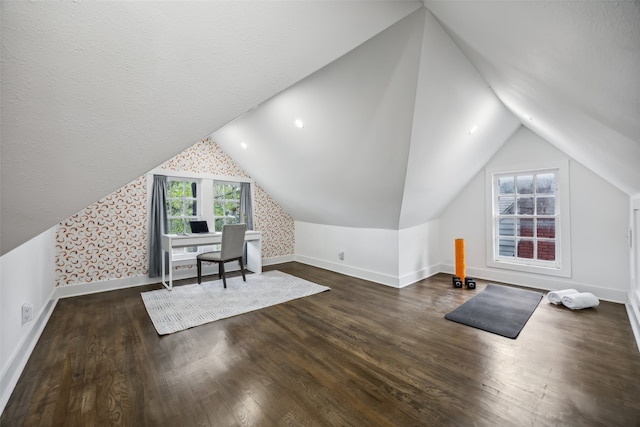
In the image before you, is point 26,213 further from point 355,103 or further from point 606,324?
point 606,324

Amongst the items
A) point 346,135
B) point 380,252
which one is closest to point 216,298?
point 380,252

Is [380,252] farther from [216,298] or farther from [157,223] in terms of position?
[157,223]

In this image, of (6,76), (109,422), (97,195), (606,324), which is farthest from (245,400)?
(606,324)

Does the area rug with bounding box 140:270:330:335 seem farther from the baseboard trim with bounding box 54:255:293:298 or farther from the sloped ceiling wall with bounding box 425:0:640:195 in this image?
the sloped ceiling wall with bounding box 425:0:640:195

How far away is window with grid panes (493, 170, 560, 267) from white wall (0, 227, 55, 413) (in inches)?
216

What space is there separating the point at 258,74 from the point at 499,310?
11.0 feet

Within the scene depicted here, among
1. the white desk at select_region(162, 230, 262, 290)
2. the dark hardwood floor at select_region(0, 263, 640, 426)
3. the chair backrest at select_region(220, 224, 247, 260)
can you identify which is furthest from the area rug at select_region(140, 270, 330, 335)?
the chair backrest at select_region(220, 224, 247, 260)

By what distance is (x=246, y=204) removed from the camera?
17.0 feet

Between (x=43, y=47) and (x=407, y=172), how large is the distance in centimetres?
275

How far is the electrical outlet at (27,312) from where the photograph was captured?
221 centimetres

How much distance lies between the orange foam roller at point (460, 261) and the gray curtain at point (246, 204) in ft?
12.0

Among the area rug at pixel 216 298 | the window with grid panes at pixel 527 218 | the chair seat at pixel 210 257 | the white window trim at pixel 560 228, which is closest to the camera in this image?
the area rug at pixel 216 298

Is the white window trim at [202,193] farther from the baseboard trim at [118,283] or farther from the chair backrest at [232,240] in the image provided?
the chair backrest at [232,240]

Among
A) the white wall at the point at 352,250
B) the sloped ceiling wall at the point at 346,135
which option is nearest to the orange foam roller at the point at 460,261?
the white wall at the point at 352,250
